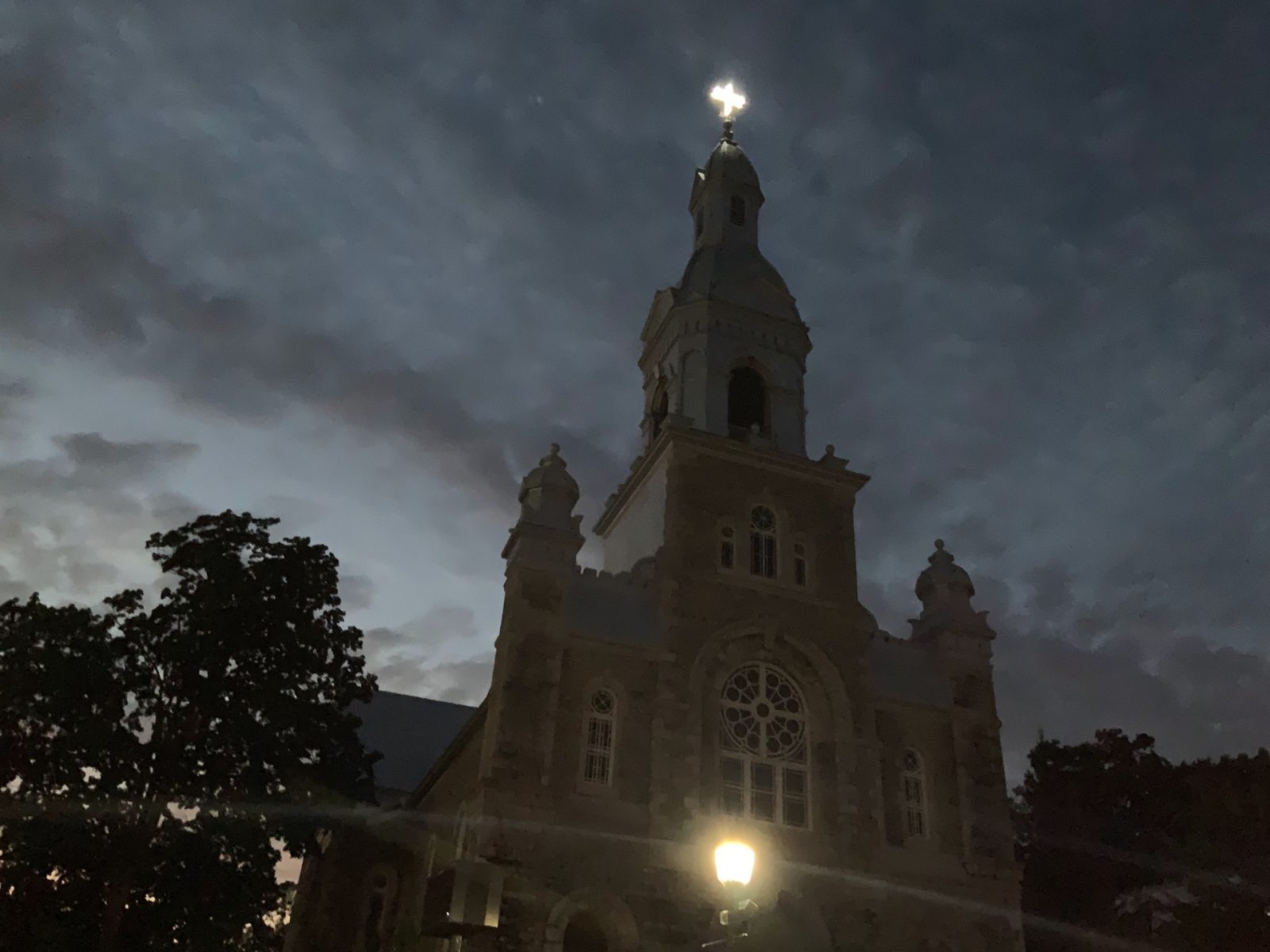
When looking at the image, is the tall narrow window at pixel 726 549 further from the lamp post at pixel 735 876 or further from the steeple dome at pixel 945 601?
the lamp post at pixel 735 876

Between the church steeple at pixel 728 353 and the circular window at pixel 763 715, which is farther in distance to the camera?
the church steeple at pixel 728 353

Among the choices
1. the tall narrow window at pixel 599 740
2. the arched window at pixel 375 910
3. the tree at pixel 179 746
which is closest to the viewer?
the tree at pixel 179 746

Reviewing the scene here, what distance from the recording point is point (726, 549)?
2789 centimetres

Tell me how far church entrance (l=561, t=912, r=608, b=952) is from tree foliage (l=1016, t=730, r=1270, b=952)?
61.9 feet

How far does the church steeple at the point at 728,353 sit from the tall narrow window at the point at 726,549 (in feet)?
10.2

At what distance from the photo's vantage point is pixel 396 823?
34.2 metres

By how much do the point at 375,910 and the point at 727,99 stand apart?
31.5 metres

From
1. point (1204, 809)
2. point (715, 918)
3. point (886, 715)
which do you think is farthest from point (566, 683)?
point (1204, 809)

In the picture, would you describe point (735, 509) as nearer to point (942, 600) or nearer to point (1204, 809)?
point (942, 600)

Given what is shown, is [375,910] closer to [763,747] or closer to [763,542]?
[763,747]

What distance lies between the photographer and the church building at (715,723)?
22234 millimetres

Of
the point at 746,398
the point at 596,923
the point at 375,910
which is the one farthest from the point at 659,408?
the point at 375,910

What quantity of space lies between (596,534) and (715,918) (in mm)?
14175

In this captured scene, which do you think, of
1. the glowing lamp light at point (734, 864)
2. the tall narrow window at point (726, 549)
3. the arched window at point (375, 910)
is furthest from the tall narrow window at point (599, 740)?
the arched window at point (375, 910)
